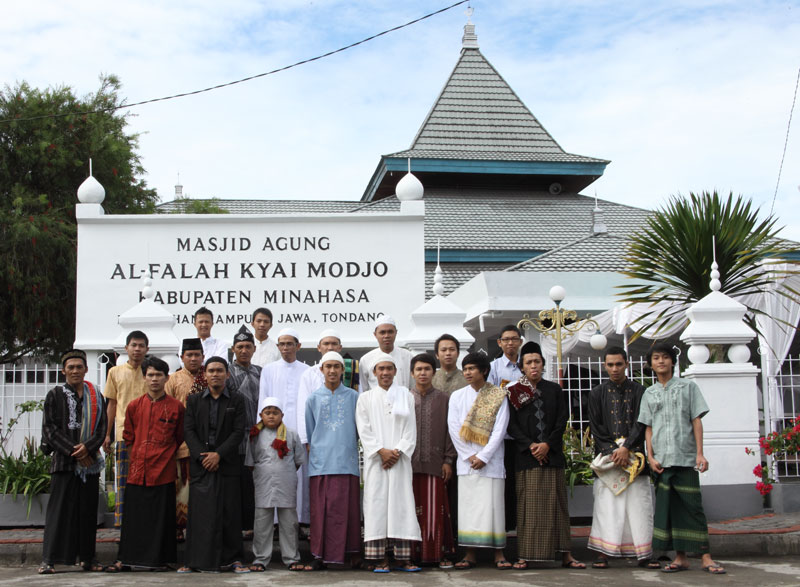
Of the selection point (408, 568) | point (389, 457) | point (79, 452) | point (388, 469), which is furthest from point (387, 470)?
point (79, 452)

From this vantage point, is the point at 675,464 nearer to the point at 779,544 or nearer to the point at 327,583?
the point at 779,544

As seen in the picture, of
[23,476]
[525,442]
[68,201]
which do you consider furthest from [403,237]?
[68,201]

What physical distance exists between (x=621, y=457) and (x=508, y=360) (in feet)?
4.90

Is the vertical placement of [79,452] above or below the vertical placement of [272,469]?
above

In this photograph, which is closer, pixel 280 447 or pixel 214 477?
pixel 214 477

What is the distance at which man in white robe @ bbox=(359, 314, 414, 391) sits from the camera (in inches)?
314

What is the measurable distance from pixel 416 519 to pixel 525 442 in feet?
3.24

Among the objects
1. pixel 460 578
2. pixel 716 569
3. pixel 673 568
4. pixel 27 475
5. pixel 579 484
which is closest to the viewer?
pixel 460 578

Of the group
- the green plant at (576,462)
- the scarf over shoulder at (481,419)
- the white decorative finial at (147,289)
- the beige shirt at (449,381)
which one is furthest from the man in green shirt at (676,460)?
the white decorative finial at (147,289)

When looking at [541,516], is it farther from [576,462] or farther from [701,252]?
[701,252]

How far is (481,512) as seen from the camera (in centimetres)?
717

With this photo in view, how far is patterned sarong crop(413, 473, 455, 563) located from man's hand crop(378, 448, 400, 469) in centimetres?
28

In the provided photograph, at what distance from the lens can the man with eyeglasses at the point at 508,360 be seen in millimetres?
8117

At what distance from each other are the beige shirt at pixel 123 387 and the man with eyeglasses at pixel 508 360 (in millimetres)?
2904
